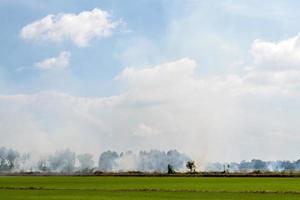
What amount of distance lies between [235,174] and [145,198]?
71.8 m

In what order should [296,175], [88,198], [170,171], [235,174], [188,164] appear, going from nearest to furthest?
[88,198] < [296,175] < [235,174] < [170,171] < [188,164]

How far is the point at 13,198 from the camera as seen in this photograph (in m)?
43.2

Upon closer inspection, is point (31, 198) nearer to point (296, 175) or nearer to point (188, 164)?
point (296, 175)

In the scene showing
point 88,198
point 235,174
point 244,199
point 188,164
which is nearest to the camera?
point 244,199

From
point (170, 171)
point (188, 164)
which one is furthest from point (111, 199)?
point (188, 164)

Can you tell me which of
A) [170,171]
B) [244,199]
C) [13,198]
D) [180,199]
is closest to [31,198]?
[13,198]

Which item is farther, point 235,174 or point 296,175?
point 235,174

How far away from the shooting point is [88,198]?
43.5 m

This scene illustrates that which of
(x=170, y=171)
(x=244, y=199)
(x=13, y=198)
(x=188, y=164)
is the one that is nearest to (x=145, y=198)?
(x=244, y=199)

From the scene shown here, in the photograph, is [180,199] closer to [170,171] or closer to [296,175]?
[296,175]

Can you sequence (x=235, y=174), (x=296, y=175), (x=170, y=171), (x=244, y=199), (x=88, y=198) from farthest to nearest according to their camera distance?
(x=170, y=171), (x=235, y=174), (x=296, y=175), (x=88, y=198), (x=244, y=199)

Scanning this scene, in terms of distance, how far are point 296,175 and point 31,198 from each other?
71961 mm

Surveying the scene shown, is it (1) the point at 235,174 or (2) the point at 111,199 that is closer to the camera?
(2) the point at 111,199

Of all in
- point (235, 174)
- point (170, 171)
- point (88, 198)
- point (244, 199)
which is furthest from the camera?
point (170, 171)
